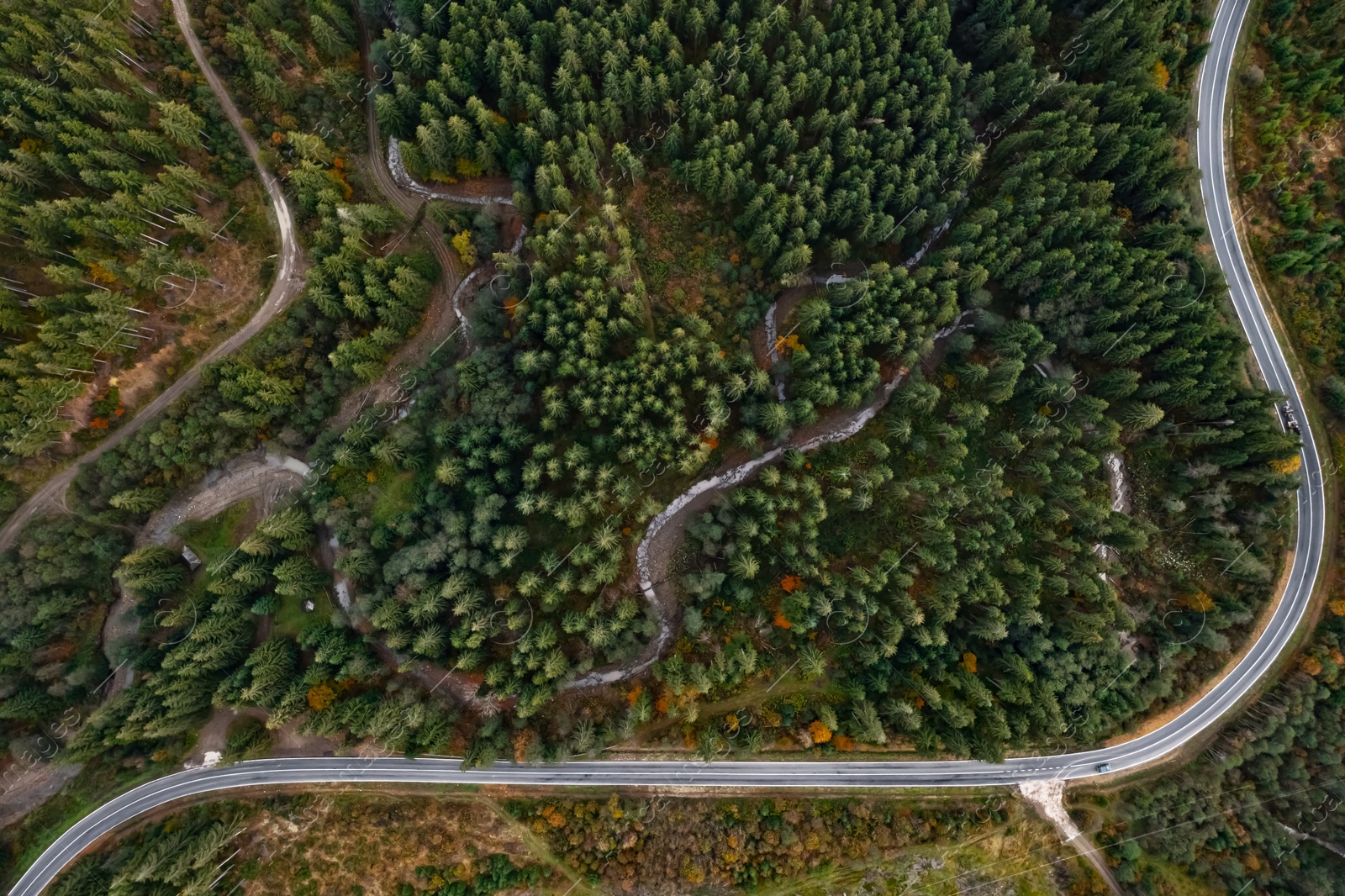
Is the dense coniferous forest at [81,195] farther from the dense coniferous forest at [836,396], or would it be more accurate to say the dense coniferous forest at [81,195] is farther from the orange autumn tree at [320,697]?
the orange autumn tree at [320,697]

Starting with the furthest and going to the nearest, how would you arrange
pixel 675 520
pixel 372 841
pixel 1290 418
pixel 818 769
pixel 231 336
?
pixel 1290 418 → pixel 231 336 → pixel 675 520 → pixel 818 769 → pixel 372 841

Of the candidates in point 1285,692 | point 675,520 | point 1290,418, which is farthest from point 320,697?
point 1290,418

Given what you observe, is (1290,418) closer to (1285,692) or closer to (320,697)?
(1285,692)

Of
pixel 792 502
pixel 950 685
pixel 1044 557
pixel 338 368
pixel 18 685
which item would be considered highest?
pixel 338 368

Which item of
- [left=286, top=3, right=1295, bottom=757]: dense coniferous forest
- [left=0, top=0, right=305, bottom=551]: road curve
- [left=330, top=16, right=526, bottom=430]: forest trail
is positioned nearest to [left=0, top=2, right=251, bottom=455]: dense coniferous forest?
[left=0, top=0, right=305, bottom=551]: road curve

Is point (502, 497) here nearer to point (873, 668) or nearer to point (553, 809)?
point (553, 809)

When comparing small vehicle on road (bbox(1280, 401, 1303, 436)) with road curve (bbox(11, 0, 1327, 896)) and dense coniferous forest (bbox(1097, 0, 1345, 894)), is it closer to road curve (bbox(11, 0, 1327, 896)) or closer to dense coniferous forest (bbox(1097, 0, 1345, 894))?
road curve (bbox(11, 0, 1327, 896))

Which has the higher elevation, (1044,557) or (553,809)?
(1044,557)

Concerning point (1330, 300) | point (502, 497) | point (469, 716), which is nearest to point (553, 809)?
point (469, 716)
